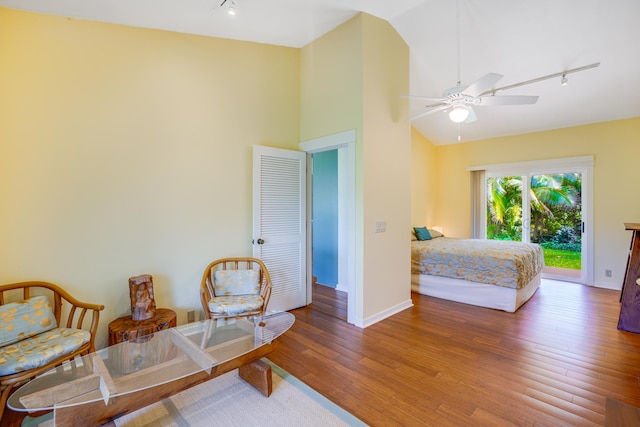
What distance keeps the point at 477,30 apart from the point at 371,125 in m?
1.66

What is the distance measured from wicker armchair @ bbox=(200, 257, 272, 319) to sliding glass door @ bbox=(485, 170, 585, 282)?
525 centimetres

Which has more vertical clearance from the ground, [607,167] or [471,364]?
[607,167]

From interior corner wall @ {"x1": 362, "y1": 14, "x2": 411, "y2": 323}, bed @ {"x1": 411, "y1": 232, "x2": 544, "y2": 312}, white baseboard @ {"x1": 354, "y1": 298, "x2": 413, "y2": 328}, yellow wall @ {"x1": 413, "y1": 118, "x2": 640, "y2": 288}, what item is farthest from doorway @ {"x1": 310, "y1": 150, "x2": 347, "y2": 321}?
yellow wall @ {"x1": 413, "y1": 118, "x2": 640, "y2": 288}

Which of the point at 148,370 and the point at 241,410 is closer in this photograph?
the point at 148,370

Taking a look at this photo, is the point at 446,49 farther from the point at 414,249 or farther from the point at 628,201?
the point at 628,201

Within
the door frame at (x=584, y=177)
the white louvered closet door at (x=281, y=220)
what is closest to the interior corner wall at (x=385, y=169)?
the white louvered closet door at (x=281, y=220)

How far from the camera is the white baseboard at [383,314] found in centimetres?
322

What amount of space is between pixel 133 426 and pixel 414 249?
400 centimetres

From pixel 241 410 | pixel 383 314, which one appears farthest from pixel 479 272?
pixel 241 410

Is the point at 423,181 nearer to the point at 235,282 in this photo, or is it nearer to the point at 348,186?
the point at 348,186

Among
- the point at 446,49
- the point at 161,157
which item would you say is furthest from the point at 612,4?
the point at 161,157

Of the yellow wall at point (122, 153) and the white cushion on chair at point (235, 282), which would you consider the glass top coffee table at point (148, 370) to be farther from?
the yellow wall at point (122, 153)

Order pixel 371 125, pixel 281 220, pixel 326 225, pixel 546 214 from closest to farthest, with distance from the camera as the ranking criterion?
pixel 371 125 < pixel 281 220 < pixel 326 225 < pixel 546 214

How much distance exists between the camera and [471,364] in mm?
2457
